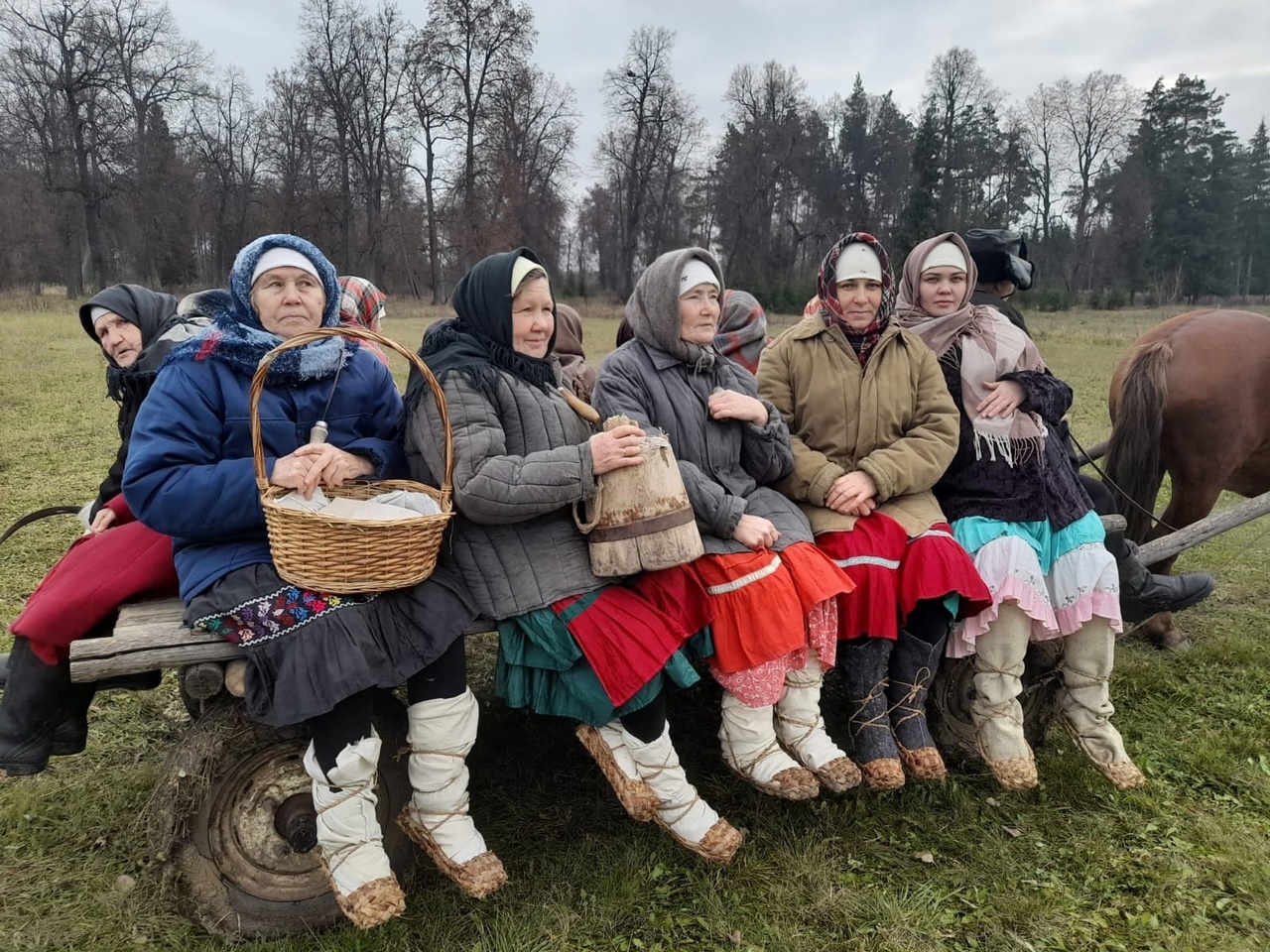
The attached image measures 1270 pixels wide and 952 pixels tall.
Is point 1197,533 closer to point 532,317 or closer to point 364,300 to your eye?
point 532,317

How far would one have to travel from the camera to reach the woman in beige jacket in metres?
2.75

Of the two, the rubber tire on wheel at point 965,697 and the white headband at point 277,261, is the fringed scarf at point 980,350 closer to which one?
the rubber tire on wheel at point 965,697

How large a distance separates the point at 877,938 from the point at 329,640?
5.95 feet

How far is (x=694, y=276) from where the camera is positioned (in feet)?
9.22

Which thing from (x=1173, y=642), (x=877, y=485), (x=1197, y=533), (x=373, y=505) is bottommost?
(x=1173, y=642)

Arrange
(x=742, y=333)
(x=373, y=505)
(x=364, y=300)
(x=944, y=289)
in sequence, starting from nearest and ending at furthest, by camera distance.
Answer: (x=373, y=505), (x=944, y=289), (x=742, y=333), (x=364, y=300)

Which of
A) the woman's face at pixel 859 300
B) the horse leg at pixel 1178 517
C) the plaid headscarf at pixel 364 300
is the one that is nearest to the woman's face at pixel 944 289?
the woman's face at pixel 859 300

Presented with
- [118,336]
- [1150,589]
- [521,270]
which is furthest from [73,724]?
[1150,589]

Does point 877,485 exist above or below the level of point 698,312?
below

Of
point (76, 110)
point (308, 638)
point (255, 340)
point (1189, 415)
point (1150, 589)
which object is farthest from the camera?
point (76, 110)

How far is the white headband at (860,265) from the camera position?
305 centimetres

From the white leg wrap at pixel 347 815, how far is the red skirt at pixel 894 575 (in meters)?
1.59

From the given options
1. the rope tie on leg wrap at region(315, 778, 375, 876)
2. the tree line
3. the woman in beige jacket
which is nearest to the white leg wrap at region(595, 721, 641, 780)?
the woman in beige jacket

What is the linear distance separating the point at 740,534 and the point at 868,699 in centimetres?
77
